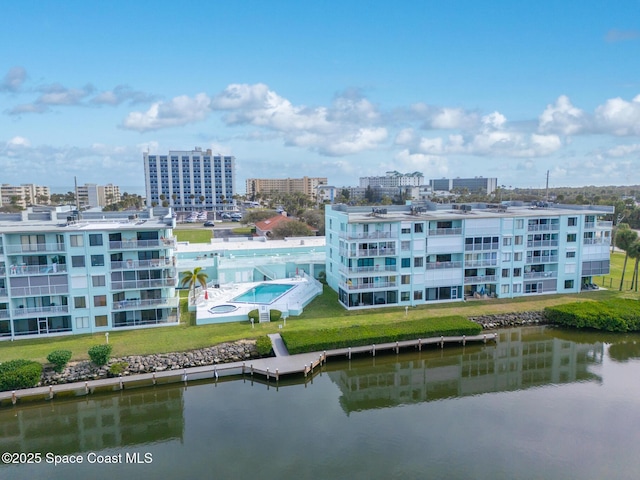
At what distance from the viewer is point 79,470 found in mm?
23625

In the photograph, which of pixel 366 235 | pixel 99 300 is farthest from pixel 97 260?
pixel 366 235

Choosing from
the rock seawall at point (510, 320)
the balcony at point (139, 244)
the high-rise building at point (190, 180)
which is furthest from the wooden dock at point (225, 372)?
the high-rise building at point (190, 180)

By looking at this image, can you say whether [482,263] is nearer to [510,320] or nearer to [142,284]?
[510,320]

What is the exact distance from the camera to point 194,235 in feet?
322

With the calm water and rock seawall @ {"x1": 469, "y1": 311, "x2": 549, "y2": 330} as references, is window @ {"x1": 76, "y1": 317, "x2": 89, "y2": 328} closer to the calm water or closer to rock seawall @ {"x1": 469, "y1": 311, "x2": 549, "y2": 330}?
the calm water

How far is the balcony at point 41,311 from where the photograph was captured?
37.2 metres

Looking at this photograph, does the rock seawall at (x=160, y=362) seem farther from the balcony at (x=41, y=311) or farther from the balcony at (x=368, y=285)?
the balcony at (x=368, y=285)

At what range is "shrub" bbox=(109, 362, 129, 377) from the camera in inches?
1254

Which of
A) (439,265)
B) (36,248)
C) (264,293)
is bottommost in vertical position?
(264,293)

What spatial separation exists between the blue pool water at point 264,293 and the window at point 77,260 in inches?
553

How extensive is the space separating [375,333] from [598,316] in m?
20.8

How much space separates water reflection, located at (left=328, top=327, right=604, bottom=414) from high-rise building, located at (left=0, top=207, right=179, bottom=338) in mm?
17884

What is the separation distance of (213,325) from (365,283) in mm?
14692

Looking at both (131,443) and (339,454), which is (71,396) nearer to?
(131,443)
